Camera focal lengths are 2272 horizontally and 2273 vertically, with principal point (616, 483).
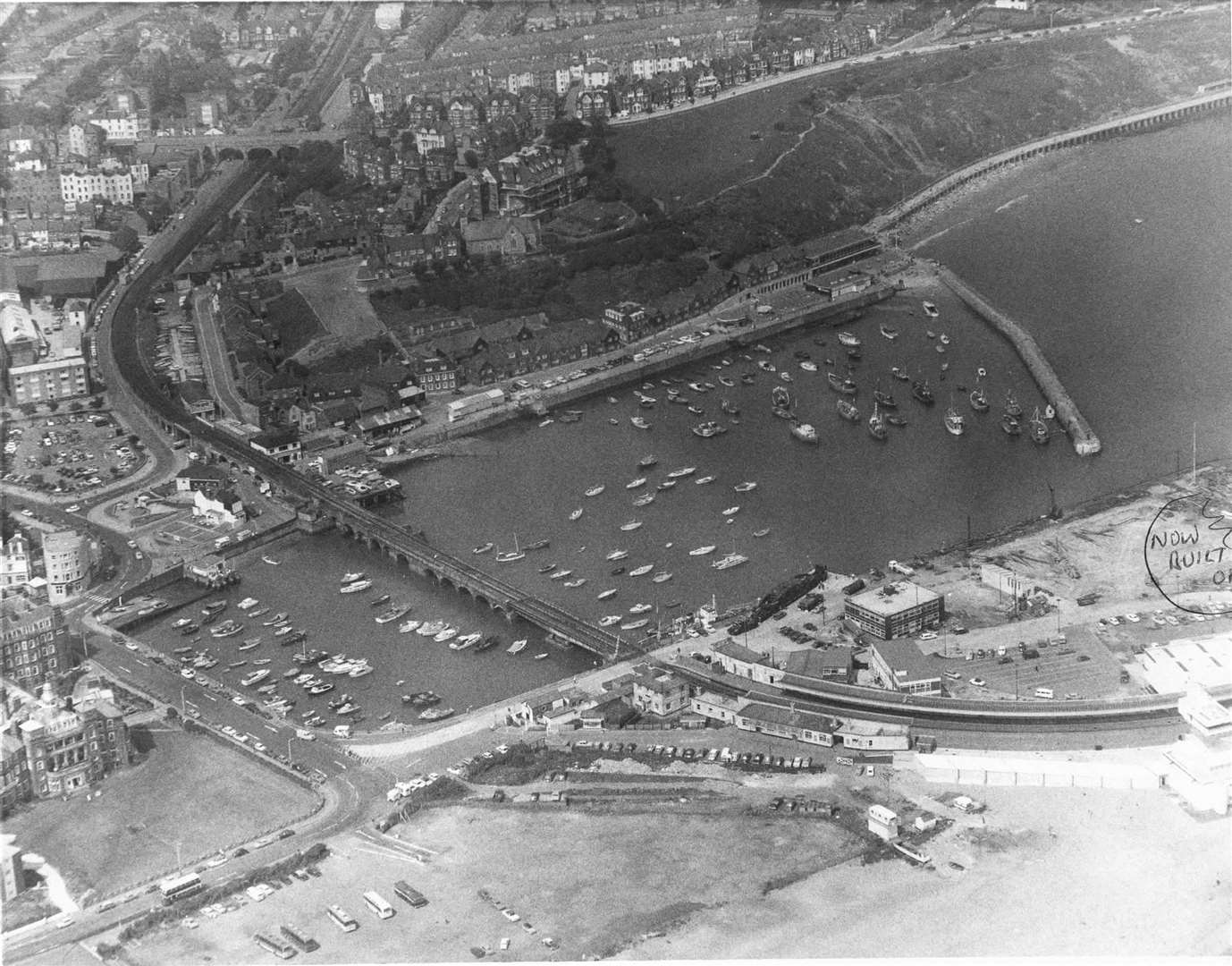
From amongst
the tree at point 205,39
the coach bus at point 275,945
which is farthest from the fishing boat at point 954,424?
the tree at point 205,39

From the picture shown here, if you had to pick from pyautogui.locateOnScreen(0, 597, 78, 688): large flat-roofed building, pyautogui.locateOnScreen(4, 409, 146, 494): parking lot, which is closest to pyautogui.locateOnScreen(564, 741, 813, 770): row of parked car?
pyautogui.locateOnScreen(0, 597, 78, 688): large flat-roofed building

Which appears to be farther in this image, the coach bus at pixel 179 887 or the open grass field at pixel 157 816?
the open grass field at pixel 157 816

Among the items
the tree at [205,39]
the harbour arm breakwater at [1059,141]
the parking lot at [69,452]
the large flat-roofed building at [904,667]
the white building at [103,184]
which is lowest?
the large flat-roofed building at [904,667]

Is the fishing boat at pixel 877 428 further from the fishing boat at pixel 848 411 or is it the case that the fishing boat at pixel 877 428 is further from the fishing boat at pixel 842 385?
the fishing boat at pixel 842 385

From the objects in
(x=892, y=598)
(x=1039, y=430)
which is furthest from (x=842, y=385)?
(x=892, y=598)

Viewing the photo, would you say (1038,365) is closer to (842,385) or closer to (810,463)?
(842,385)

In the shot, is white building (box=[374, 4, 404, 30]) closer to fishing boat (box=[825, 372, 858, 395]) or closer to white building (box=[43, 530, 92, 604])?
fishing boat (box=[825, 372, 858, 395])

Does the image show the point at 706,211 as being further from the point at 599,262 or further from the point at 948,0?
the point at 948,0

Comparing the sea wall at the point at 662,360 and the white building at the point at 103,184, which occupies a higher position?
the white building at the point at 103,184
